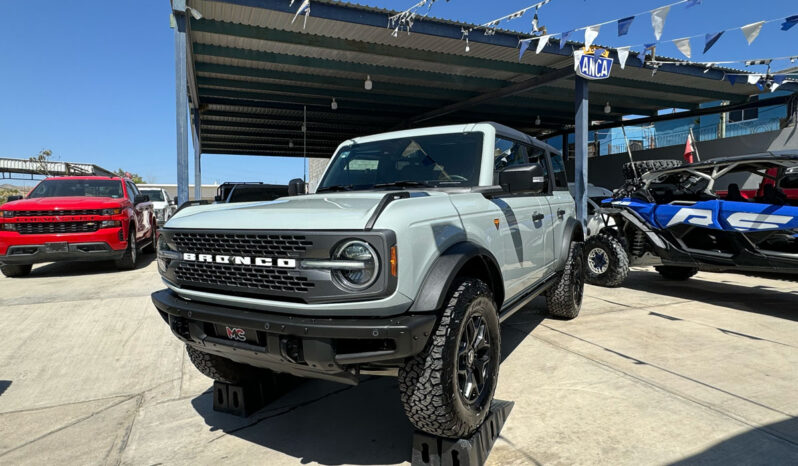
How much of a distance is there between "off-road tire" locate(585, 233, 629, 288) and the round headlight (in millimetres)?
5550

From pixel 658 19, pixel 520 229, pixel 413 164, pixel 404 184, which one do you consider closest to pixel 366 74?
pixel 658 19

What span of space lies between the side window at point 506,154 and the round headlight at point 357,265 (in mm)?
1483

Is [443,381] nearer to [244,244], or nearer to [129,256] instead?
[244,244]

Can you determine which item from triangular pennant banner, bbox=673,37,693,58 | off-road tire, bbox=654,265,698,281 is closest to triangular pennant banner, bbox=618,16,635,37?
triangular pennant banner, bbox=673,37,693,58

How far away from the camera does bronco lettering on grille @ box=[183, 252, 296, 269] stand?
6.77 ft

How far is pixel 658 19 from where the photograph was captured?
563 centimetres

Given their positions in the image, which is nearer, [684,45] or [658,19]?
[658,19]

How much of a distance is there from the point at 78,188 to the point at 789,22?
11.2 metres

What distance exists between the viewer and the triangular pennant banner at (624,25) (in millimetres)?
6121

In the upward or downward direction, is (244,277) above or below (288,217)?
below

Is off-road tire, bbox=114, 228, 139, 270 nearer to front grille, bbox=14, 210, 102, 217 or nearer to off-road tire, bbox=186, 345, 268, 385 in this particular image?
front grille, bbox=14, 210, 102, 217

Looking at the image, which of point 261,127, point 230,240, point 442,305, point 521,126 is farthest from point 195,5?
point 521,126

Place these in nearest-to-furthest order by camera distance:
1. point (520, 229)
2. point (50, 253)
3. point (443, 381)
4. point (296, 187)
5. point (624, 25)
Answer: point (443, 381), point (520, 229), point (296, 187), point (624, 25), point (50, 253)

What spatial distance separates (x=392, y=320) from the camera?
195 cm
